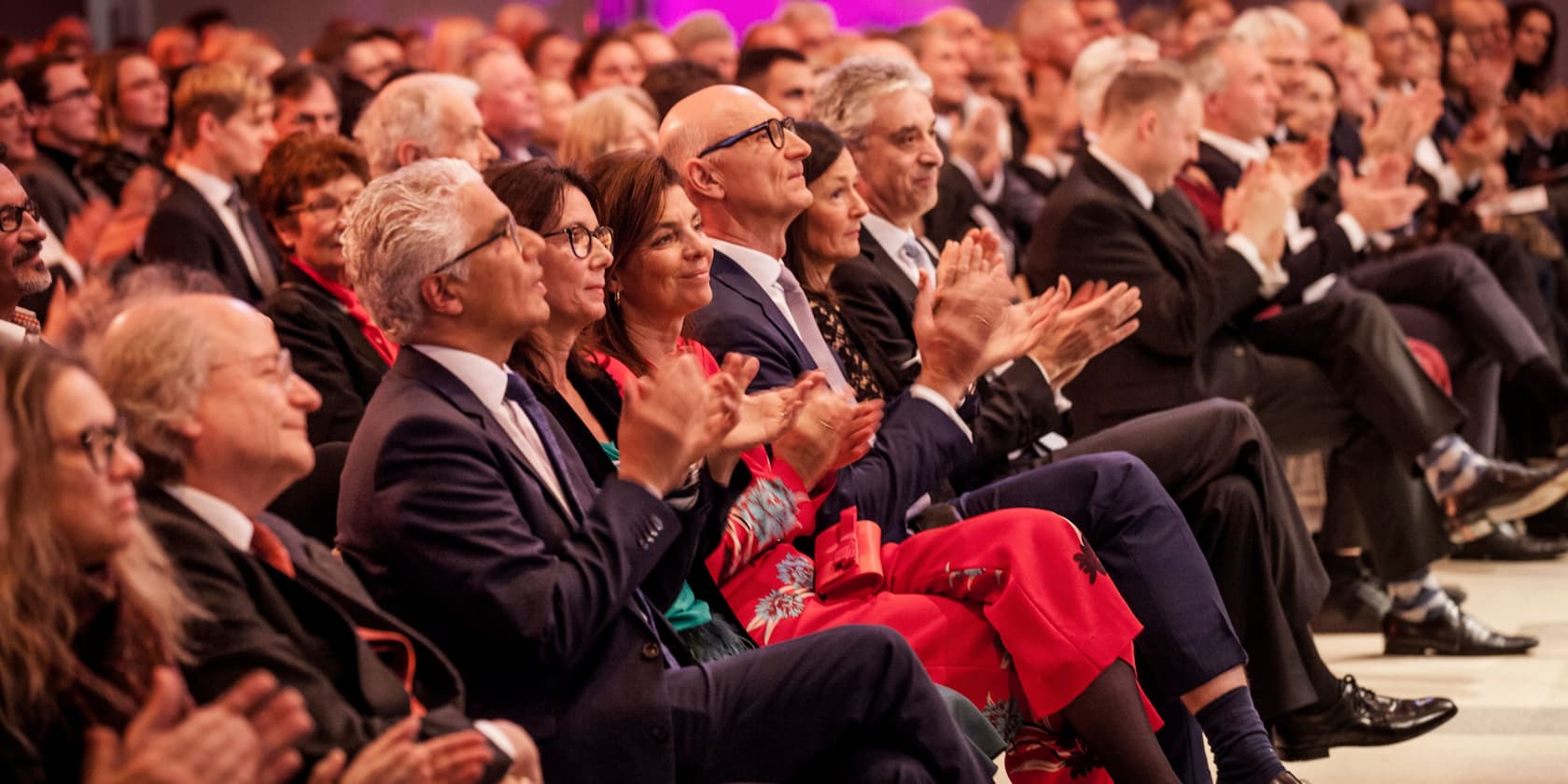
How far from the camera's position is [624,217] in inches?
111

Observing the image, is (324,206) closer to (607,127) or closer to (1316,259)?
(607,127)

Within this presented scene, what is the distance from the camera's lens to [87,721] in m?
1.64

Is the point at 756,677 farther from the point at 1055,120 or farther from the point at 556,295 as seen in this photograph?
the point at 1055,120

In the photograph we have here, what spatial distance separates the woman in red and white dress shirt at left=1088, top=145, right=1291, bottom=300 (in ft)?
6.09

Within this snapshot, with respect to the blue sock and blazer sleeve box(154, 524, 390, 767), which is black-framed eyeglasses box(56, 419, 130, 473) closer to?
blazer sleeve box(154, 524, 390, 767)

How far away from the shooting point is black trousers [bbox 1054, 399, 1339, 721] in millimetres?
3320

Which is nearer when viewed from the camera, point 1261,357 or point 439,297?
point 439,297

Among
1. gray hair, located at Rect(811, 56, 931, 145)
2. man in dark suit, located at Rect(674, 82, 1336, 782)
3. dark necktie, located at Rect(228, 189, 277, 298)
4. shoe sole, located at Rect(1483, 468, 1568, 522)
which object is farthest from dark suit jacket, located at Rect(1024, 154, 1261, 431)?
dark necktie, located at Rect(228, 189, 277, 298)

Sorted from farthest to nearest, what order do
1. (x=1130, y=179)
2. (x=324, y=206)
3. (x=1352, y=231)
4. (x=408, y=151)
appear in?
(x=1352, y=231)
(x=1130, y=179)
(x=408, y=151)
(x=324, y=206)

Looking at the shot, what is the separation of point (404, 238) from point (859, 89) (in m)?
1.74

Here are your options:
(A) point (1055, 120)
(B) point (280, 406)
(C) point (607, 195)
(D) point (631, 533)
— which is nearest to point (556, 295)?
(C) point (607, 195)

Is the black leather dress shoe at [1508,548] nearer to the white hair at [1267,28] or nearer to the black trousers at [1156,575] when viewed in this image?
the white hair at [1267,28]

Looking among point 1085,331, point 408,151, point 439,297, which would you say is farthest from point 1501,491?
point 439,297

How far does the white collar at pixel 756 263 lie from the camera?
3.12m
